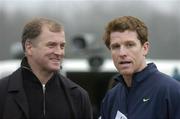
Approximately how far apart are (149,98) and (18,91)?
1.18m

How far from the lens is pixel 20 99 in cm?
705

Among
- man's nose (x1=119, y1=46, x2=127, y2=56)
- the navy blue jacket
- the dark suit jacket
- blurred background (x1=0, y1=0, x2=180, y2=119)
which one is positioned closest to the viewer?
the navy blue jacket

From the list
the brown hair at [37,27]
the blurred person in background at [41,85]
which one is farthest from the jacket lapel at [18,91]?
the brown hair at [37,27]

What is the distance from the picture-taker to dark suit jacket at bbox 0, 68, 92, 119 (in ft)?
22.9

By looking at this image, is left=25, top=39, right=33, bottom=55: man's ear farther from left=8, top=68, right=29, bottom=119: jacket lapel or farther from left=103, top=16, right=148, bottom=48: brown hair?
left=103, top=16, right=148, bottom=48: brown hair

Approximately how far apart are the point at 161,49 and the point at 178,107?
37.3 m

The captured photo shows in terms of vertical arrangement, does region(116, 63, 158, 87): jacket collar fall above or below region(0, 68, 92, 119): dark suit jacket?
above

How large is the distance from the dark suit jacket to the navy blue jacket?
47cm

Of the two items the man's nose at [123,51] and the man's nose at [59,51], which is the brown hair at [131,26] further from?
the man's nose at [59,51]

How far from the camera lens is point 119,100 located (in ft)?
22.4

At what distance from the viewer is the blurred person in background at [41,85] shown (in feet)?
23.0

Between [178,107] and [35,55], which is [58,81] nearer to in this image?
[35,55]

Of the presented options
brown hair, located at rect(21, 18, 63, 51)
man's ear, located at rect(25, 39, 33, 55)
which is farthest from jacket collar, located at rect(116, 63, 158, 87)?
man's ear, located at rect(25, 39, 33, 55)

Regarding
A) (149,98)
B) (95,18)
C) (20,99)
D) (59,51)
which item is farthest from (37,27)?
(95,18)
